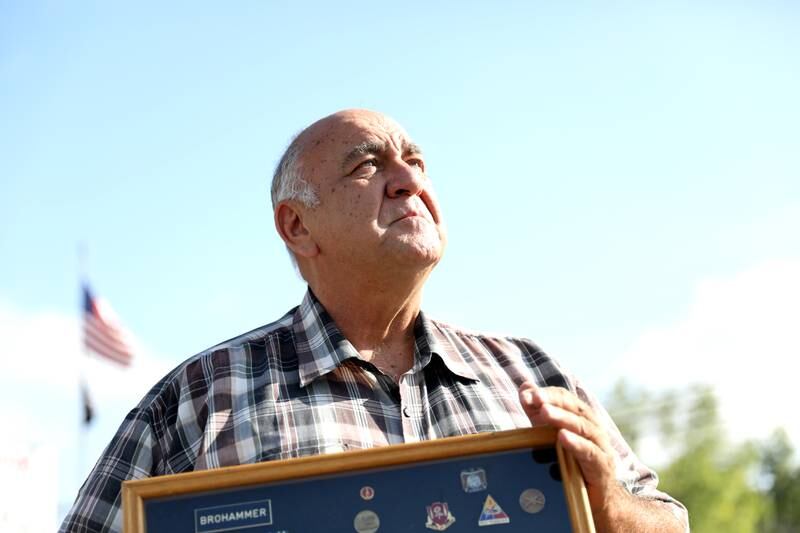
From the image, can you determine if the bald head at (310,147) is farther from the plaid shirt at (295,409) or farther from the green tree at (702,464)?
the green tree at (702,464)

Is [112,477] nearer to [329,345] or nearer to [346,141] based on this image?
[329,345]

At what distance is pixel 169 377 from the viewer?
283 centimetres

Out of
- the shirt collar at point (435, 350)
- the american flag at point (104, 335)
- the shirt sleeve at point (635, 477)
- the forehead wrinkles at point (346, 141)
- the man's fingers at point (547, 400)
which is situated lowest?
the shirt sleeve at point (635, 477)

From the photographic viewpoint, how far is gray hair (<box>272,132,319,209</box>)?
326 centimetres

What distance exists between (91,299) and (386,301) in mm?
14613

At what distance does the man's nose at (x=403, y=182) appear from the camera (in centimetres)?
309

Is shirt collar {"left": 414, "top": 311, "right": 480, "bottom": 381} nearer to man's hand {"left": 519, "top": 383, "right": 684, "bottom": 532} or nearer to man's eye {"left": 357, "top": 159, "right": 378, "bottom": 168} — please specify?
man's eye {"left": 357, "top": 159, "right": 378, "bottom": 168}

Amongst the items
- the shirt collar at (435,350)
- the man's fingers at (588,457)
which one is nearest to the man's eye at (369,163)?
the shirt collar at (435,350)

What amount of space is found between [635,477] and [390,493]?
1.13m

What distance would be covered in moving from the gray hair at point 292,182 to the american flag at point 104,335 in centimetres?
1252

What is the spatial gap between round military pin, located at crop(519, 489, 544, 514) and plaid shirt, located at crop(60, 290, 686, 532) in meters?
0.64

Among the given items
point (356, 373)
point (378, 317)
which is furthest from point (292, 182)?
point (356, 373)

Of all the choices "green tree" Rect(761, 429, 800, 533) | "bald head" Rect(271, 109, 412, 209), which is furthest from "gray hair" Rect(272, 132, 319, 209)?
"green tree" Rect(761, 429, 800, 533)

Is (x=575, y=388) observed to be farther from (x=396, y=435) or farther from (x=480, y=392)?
(x=396, y=435)
